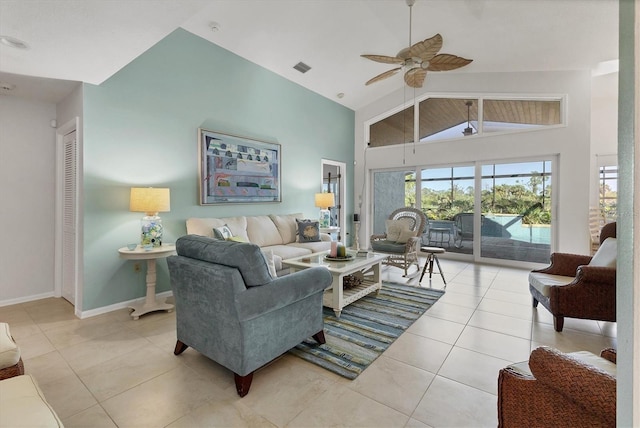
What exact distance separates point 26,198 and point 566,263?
627 centimetres

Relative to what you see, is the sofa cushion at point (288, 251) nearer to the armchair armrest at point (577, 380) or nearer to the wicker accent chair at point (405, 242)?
the wicker accent chair at point (405, 242)

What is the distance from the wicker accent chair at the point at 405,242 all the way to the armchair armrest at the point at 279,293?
254 cm

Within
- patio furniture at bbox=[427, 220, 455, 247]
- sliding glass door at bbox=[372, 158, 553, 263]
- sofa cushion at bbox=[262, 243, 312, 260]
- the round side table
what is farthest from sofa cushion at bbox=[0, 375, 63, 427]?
sliding glass door at bbox=[372, 158, 553, 263]

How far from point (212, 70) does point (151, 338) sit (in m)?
3.57

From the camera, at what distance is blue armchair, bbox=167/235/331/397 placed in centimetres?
181

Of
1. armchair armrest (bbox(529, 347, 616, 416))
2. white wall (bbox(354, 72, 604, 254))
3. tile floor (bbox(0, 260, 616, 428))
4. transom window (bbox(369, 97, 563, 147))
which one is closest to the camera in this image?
armchair armrest (bbox(529, 347, 616, 416))

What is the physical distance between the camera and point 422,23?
392cm

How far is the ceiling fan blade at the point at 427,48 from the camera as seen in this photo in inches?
106

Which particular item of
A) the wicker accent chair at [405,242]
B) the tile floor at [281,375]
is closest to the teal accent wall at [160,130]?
the tile floor at [281,375]

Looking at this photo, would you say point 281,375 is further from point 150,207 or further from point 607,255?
point 607,255

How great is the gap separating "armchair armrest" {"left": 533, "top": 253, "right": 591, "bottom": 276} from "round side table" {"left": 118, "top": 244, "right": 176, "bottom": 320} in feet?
13.7

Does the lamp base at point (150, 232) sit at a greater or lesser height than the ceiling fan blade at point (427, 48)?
lesser

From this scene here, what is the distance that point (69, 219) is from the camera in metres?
3.61

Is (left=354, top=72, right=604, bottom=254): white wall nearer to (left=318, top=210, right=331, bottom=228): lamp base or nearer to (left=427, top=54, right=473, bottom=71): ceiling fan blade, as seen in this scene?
(left=318, top=210, right=331, bottom=228): lamp base
